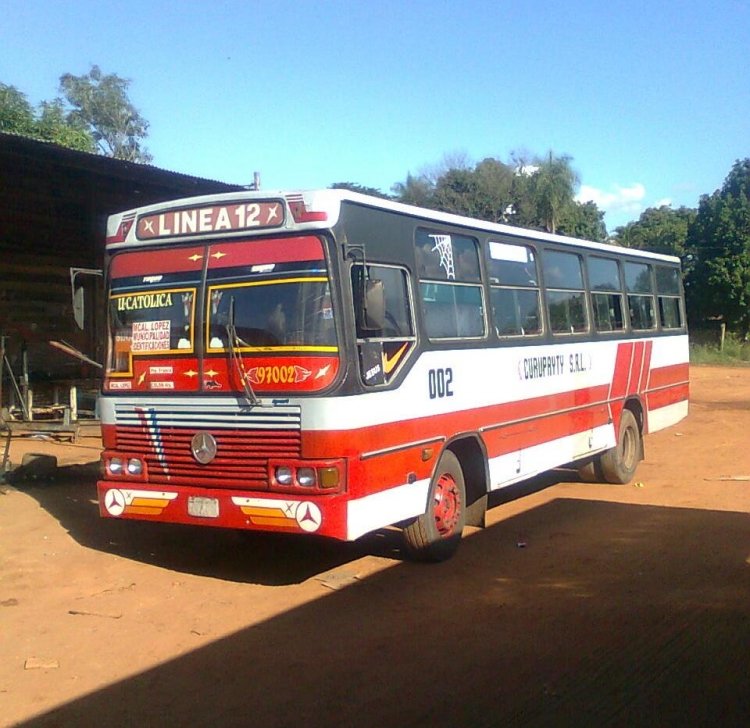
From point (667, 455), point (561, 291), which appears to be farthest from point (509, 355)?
point (667, 455)

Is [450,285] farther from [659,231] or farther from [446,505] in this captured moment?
[659,231]

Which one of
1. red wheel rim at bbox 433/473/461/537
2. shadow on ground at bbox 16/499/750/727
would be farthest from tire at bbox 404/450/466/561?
shadow on ground at bbox 16/499/750/727

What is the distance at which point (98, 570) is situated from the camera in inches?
297

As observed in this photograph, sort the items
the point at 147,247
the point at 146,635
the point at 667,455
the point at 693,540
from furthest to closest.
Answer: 1. the point at 667,455
2. the point at 693,540
3. the point at 147,247
4. the point at 146,635

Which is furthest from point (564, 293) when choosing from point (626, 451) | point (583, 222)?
point (583, 222)

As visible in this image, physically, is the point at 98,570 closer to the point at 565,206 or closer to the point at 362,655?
the point at 362,655

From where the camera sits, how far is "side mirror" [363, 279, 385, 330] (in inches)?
253

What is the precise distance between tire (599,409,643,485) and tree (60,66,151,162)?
140 ft

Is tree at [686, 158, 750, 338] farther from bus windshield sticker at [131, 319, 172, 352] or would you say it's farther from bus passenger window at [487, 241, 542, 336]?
bus windshield sticker at [131, 319, 172, 352]

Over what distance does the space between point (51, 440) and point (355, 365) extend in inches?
402

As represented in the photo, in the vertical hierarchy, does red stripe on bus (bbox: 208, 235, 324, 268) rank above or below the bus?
above

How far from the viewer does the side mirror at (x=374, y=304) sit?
21.1 ft

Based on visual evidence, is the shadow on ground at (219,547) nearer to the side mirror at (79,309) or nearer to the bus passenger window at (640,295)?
the side mirror at (79,309)

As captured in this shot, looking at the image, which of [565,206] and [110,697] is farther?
[565,206]
